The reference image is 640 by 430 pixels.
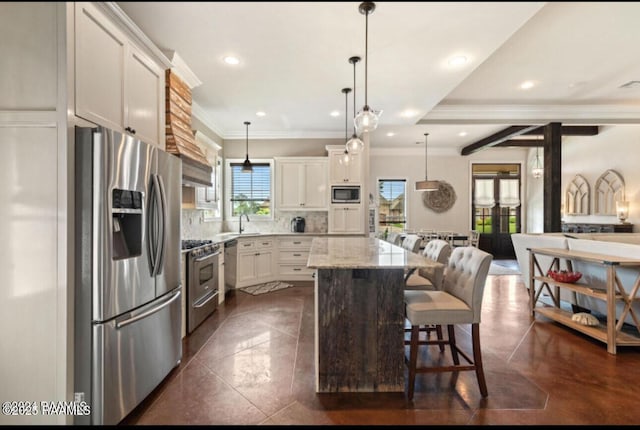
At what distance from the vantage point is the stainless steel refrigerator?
1.62 metres

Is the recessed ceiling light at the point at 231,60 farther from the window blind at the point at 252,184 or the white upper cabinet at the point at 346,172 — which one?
the window blind at the point at 252,184

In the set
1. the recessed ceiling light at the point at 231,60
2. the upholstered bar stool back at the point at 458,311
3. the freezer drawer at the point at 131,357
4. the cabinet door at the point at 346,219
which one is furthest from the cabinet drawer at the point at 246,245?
the upholstered bar stool back at the point at 458,311

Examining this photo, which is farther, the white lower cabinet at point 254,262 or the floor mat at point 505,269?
the floor mat at point 505,269

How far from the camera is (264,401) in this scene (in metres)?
1.99

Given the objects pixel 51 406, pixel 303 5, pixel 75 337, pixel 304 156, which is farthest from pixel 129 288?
pixel 304 156

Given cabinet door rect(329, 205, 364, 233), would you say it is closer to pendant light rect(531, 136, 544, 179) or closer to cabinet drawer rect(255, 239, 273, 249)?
cabinet drawer rect(255, 239, 273, 249)

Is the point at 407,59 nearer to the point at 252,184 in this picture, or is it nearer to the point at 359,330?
the point at 359,330

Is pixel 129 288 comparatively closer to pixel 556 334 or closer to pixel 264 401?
pixel 264 401

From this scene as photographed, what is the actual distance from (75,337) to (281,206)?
13.4 feet

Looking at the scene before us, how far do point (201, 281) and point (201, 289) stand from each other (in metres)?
Result: 0.09

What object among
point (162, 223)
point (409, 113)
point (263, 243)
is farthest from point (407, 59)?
point (263, 243)

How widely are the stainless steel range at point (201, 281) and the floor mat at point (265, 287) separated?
2.96 feet

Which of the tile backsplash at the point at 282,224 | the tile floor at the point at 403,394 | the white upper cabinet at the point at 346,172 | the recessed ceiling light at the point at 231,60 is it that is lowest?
the tile floor at the point at 403,394

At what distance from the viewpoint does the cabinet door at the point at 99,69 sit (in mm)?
1632
